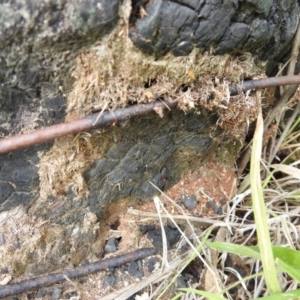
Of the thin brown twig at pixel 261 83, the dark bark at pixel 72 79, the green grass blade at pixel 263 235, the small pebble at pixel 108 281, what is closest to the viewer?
the dark bark at pixel 72 79

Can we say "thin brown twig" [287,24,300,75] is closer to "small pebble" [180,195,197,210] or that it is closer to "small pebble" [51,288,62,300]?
"small pebble" [180,195,197,210]

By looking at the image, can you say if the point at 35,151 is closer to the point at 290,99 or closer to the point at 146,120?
the point at 146,120

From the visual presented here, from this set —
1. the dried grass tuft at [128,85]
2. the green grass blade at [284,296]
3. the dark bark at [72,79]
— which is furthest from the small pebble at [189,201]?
the green grass blade at [284,296]

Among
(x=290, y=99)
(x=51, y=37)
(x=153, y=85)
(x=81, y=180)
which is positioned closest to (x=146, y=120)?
(x=153, y=85)

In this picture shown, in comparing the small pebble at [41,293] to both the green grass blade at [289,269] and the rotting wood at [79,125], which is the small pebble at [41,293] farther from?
the green grass blade at [289,269]

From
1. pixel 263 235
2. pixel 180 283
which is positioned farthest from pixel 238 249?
pixel 180 283

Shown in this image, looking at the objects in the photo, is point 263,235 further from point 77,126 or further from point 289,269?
point 77,126
